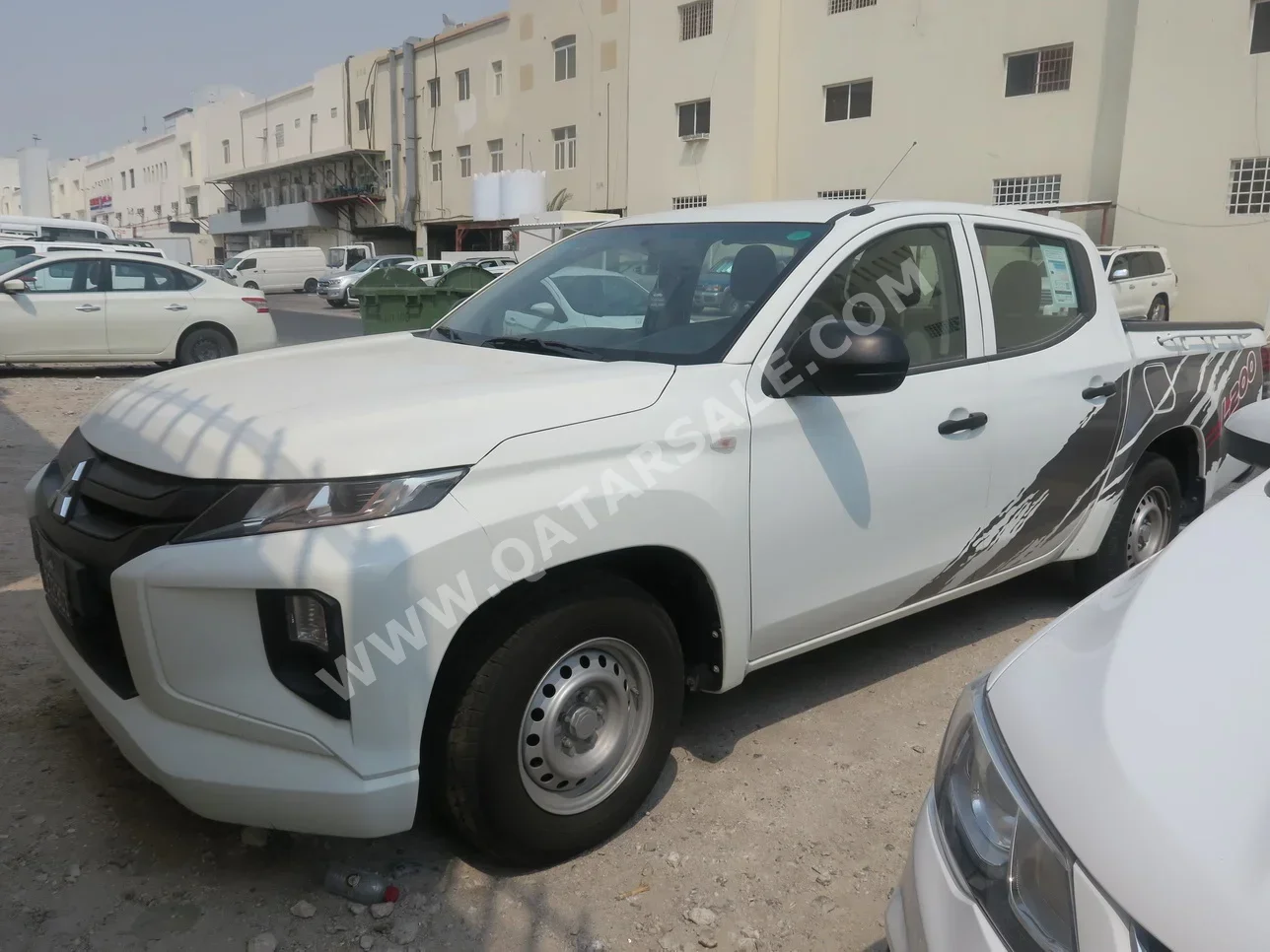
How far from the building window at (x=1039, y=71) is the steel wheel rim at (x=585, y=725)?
73.1ft

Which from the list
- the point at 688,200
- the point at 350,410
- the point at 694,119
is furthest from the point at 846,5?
the point at 350,410

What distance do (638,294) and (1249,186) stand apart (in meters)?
19.7

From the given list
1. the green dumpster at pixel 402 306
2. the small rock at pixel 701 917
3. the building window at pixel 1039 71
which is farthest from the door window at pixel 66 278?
the building window at pixel 1039 71

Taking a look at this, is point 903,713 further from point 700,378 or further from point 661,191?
point 661,191

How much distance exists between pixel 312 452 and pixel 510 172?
33.5m

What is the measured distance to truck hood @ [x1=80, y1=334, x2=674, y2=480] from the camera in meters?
2.24

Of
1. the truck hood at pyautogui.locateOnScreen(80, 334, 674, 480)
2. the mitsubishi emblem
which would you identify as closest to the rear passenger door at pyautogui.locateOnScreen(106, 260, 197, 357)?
the truck hood at pyautogui.locateOnScreen(80, 334, 674, 480)

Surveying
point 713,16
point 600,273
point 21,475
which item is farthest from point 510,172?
point 600,273

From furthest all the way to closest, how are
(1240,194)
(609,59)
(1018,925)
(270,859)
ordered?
(609,59)
(1240,194)
(270,859)
(1018,925)

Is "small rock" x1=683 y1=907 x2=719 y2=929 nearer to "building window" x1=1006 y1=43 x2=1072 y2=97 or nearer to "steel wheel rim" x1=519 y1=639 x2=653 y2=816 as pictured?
"steel wheel rim" x1=519 y1=639 x2=653 y2=816

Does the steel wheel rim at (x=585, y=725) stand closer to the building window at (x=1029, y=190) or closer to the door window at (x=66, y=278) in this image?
the door window at (x=66, y=278)

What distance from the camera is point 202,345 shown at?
41.7 feet

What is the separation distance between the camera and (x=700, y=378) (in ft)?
9.02

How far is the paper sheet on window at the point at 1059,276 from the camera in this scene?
158 inches
